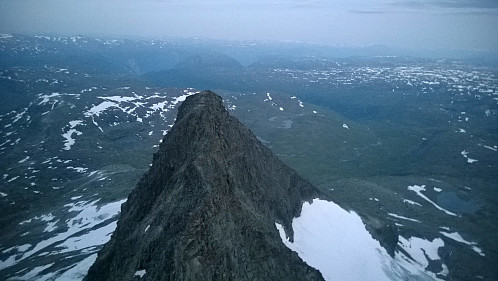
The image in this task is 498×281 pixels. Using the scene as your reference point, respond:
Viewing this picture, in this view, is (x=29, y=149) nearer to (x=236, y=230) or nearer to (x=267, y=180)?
(x=267, y=180)

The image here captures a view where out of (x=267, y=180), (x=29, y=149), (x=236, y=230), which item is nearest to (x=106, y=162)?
(x=29, y=149)

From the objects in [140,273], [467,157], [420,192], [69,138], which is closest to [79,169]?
[69,138]

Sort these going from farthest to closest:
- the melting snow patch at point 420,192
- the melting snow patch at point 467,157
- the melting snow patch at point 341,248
A: the melting snow patch at point 467,157 < the melting snow patch at point 420,192 < the melting snow patch at point 341,248

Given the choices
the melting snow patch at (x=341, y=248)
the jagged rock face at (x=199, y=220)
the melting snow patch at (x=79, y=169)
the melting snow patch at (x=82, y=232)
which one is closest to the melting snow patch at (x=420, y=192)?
the melting snow patch at (x=341, y=248)

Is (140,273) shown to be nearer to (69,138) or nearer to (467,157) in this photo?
(69,138)

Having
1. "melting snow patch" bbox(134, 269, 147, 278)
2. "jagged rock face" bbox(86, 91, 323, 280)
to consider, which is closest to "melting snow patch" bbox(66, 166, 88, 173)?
"jagged rock face" bbox(86, 91, 323, 280)

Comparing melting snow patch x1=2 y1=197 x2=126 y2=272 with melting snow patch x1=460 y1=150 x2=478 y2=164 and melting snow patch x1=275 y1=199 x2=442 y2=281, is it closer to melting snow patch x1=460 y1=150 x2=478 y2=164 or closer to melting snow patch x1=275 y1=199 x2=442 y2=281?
melting snow patch x1=275 y1=199 x2=442 y2=281

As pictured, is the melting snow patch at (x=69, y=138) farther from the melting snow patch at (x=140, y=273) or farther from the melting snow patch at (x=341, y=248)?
the melting snow patch at (x=140, y=273)

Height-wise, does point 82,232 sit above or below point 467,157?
above
